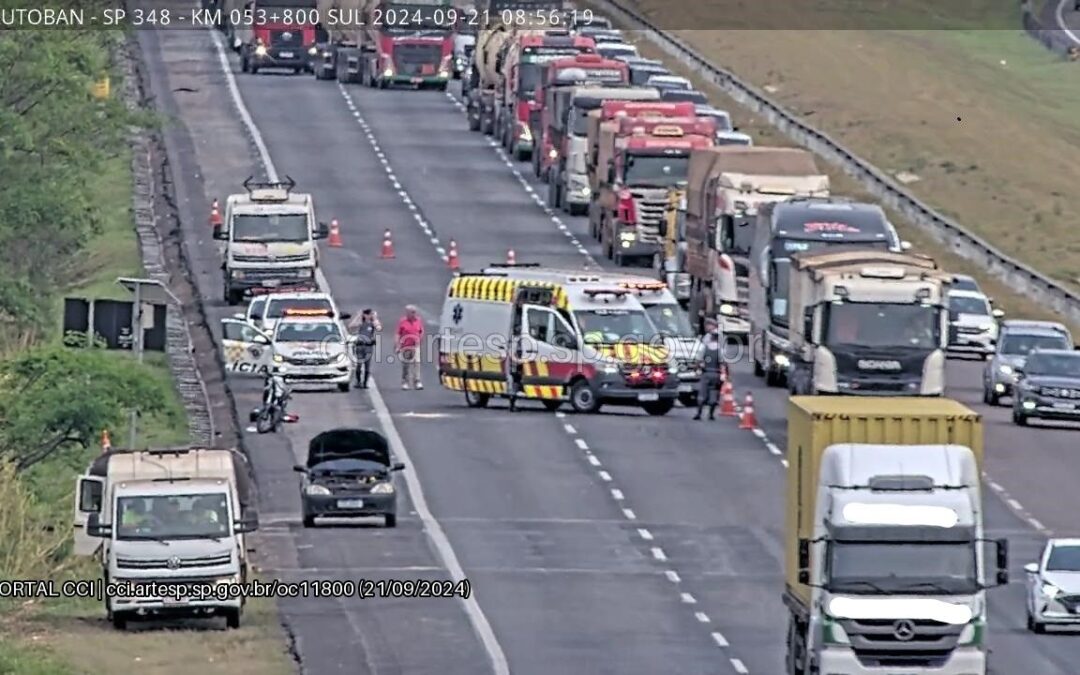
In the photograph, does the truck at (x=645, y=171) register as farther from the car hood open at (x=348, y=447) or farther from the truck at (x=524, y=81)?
the car hood open at (x=348, y=447)

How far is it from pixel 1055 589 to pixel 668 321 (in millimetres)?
18127

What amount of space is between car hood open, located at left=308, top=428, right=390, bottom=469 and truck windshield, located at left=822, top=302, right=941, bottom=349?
31.6 ft

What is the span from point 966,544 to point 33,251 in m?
54.1

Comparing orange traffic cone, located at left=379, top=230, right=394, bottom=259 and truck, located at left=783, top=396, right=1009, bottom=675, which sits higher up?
truck, located at left=783, top=396, right=1009, bottom=675

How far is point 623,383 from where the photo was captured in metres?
54.3

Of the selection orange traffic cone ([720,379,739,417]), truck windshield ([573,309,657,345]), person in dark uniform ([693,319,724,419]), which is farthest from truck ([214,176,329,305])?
person in dark uniform ([693,319,724,419])

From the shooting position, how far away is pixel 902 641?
30.9 meters

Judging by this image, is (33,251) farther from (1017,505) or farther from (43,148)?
(1017,505)

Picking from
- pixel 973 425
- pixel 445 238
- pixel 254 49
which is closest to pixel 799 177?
pixel 445 238

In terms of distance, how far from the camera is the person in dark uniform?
175 feet

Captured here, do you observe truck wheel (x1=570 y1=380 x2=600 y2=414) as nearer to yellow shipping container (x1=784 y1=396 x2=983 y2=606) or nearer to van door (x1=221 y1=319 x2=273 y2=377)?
van door (x1=221 y1=319 x2=273 y2=377)

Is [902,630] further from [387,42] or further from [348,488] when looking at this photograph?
[387,42]

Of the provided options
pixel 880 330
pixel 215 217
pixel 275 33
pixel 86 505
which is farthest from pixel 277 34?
pixel 86 505

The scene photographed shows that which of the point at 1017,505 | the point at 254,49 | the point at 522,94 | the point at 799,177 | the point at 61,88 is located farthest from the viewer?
the point at 254,49
